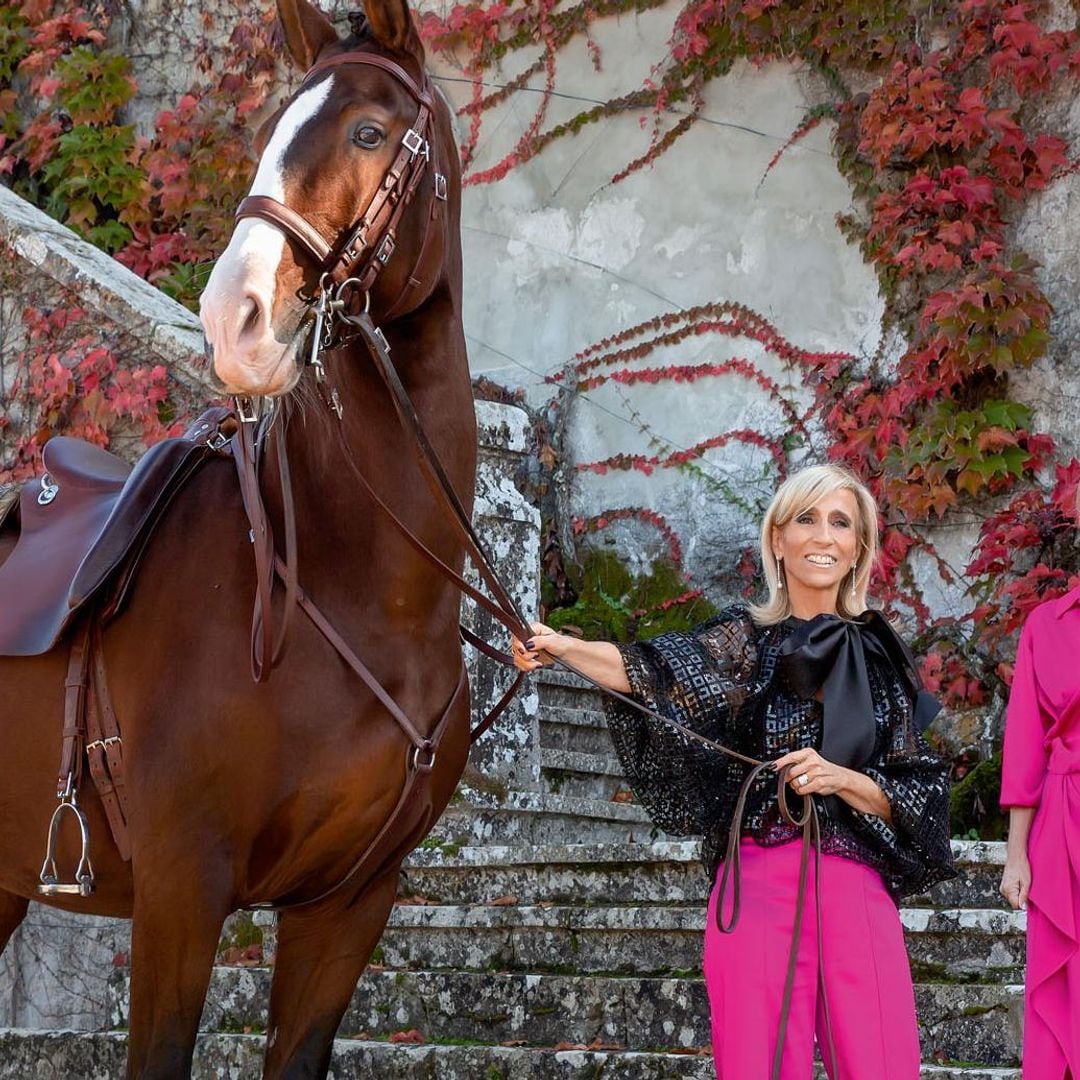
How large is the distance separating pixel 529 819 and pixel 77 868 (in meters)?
2.57

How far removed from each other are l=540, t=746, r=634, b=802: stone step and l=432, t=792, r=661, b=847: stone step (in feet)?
0.49

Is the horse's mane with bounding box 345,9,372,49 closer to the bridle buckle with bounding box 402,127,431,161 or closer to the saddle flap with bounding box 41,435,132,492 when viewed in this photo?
the bridle buckle with bounding box 402,127,431,161

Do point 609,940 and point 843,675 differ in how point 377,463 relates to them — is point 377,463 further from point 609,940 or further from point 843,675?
point 609,940

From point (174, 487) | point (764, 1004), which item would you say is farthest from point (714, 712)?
point (174, 487)

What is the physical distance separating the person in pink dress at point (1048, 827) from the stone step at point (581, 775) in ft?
7.34

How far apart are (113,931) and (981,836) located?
291 cm

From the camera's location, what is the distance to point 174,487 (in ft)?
10.5

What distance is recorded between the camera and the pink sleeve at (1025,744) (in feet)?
12.6

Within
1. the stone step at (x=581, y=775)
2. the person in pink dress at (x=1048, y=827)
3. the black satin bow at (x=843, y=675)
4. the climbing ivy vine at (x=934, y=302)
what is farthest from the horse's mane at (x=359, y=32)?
the climbing ivy vine at (x=934, y=302)

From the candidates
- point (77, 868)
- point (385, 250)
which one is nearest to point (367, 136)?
point (385, 250)

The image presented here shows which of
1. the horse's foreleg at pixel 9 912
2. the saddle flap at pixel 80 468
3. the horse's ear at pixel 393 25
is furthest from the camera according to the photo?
the horse's foreleg at pixel 9 912

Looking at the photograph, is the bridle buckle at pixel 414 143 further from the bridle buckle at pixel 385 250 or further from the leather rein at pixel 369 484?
the bridle buckle at pixel 385 250

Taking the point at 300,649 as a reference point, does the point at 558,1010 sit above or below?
below

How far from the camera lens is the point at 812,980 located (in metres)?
3.09
